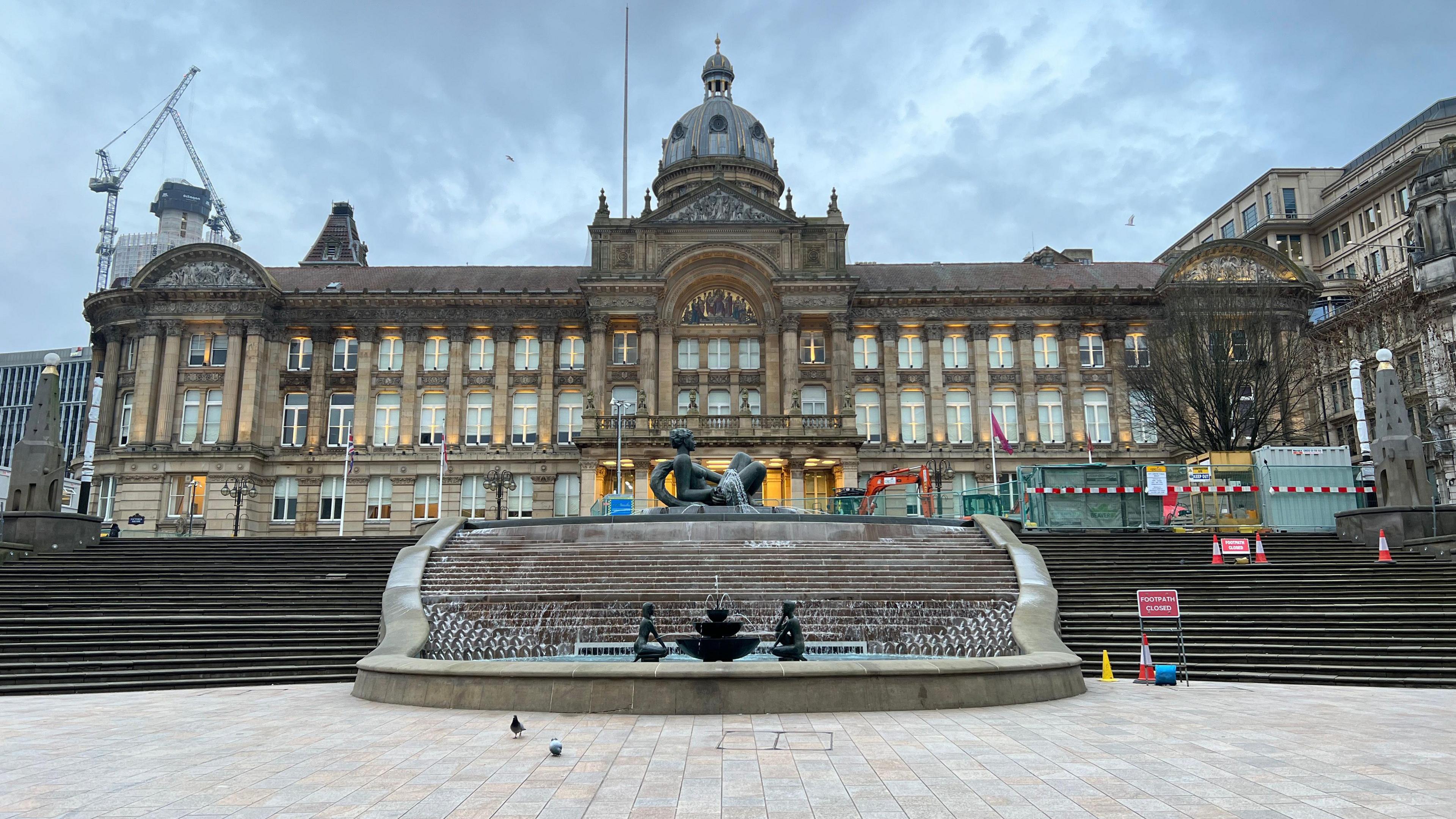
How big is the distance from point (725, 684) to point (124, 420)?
180 feet

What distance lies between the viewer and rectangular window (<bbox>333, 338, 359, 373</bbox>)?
56.4 m

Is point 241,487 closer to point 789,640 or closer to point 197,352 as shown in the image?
point 197,352

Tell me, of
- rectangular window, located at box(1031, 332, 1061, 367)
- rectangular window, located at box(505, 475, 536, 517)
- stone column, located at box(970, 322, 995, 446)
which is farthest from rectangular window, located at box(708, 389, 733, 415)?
rectangular window, located at box(1031, 332, 1061, 367)

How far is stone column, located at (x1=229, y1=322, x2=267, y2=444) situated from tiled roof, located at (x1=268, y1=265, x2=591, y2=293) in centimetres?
449

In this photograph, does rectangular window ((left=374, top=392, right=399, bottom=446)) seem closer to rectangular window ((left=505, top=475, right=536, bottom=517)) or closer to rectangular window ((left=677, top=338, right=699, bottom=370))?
rectangular window ((left=505, top=475, right=536, bottom=517))

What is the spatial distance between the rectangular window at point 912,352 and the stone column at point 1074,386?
8.66 meters

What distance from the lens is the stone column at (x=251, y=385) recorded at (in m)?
53.3

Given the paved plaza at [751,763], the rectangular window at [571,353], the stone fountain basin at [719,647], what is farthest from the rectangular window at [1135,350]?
the stone fountain basin at [719,647]

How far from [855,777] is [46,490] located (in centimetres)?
3087

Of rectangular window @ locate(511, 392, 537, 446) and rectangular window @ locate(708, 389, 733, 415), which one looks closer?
rectangular window @ locate(708, 389, 733, 415)

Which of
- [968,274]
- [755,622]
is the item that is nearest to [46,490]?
[755,622]

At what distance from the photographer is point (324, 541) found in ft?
100

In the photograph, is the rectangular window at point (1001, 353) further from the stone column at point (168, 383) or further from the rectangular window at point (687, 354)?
the stone column at point (168, 383)

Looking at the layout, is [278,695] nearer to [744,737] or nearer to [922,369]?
[744,737]
